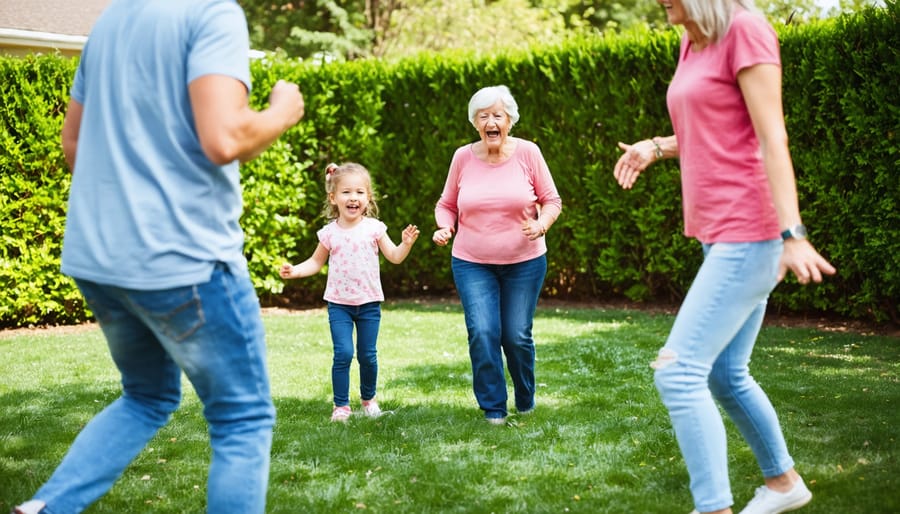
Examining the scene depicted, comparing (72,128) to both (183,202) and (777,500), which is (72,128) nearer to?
(183,202)

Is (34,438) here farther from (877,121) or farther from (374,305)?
(877,121)

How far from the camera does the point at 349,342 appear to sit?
5.54 meters

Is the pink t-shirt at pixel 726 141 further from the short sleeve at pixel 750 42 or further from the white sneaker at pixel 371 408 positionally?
the white sneaker at pixel 371 408

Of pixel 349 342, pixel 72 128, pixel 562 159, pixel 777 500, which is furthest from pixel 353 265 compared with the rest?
pixel 562 159

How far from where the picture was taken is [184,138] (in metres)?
2.49

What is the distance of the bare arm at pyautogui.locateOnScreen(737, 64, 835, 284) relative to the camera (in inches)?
113

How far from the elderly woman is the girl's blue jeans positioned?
62 centimetres

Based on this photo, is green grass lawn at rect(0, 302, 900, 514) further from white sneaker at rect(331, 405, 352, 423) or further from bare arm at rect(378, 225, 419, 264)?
bare arm at rect(378, 225, 419, 264)

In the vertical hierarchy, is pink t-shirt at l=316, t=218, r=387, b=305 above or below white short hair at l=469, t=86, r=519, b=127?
below

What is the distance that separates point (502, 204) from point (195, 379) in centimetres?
295

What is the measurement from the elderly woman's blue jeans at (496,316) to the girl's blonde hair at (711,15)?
2.43 meters

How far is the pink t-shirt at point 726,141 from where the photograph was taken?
296cm

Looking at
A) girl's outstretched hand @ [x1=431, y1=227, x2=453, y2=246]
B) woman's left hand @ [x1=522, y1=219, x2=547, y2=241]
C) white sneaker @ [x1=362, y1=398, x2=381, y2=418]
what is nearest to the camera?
woman's left hand @ [x1=522, y1=219, x2=547, y2=241]

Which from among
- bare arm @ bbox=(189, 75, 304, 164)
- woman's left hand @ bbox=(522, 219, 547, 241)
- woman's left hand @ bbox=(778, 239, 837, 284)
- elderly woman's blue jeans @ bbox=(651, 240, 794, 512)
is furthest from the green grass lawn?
bare arm @ bbox=(189, 75, 304, 164)
